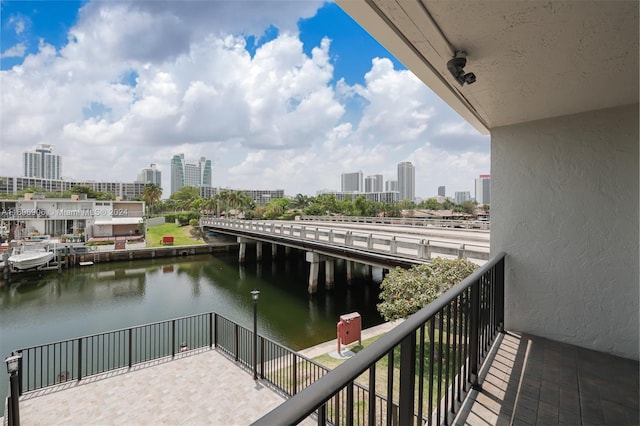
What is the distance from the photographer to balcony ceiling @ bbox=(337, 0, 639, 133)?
150 centimetres

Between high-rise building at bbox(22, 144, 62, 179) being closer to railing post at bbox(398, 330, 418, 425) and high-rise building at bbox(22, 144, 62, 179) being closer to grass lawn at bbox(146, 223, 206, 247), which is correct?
grass lawn at bbox(146, 223, 206, 247)

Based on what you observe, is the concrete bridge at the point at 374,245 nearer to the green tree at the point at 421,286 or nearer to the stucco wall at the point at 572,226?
the green tree at the point at 421,286

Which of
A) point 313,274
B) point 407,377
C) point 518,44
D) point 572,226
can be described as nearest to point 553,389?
point 572,226

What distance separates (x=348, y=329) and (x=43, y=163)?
405 feet

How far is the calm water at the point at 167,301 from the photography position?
33.2 ft

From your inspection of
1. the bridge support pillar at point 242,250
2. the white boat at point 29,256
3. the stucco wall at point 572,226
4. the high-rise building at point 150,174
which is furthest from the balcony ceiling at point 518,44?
the high-rise building at point 150,174

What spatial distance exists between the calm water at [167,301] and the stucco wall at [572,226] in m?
7.13

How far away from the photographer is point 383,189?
117500mm

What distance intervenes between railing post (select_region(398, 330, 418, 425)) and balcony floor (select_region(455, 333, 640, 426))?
0.84m

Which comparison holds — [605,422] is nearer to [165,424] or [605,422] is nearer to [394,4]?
[394,4]

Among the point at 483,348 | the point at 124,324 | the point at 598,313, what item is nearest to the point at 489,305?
the point at 483,348

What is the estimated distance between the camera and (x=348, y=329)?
23.1 ft

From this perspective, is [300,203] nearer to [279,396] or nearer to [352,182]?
[279,396]

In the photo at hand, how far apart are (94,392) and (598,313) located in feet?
24.0
